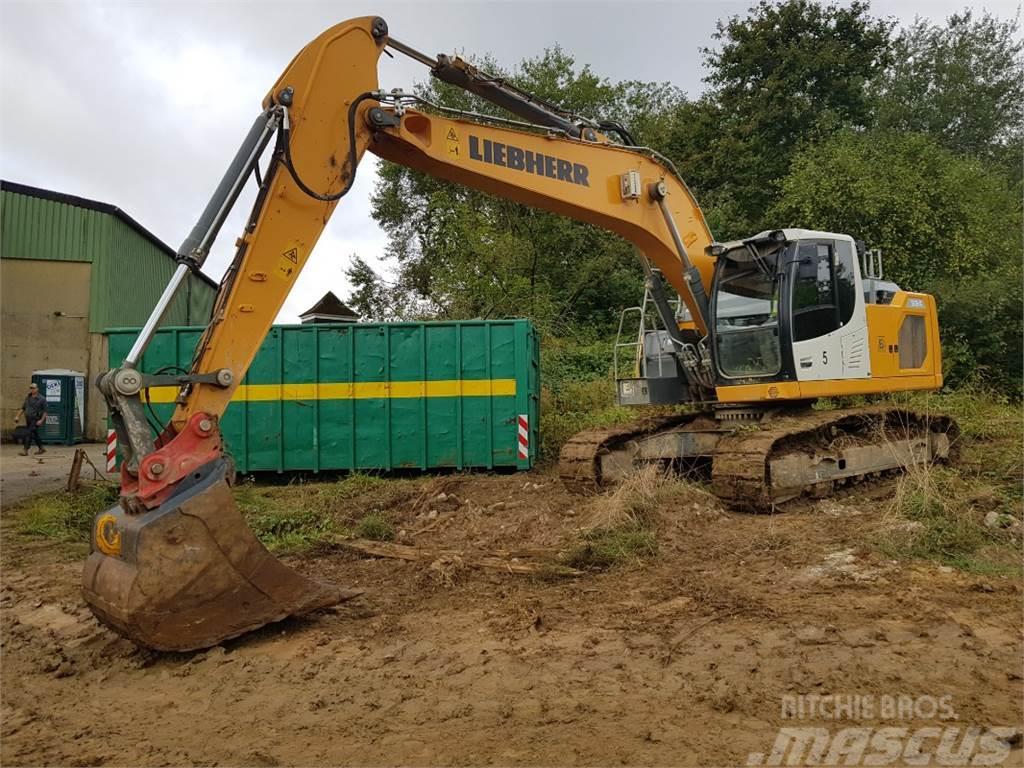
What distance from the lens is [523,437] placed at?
35.0 feet

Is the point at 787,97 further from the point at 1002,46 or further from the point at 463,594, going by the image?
the point at 463,594

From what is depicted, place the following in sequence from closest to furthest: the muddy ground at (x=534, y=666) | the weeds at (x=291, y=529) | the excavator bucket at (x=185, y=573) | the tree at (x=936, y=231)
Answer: the muddy ground at (x=534, y=666) → the excavator bucket at (x=185, y=573) → the weeds at (x=291, y=529) → the tree at (x=936, y=231)

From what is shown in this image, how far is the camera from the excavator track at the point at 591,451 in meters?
7.86

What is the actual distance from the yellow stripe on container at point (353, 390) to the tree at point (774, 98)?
16.3 m

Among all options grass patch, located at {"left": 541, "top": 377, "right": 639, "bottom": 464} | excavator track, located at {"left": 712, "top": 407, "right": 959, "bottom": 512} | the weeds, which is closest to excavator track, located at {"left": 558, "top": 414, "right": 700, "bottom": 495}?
excavator track, located at {"left": 712, "top": 407, "right": 959, "bottom": 512}

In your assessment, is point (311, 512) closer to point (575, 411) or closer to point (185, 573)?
point (185, 573)

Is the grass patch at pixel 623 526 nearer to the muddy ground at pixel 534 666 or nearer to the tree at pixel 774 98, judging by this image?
the muddy ground at pixel 534 666

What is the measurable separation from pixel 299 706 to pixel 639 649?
1688mm

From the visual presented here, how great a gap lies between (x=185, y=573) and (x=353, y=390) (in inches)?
281

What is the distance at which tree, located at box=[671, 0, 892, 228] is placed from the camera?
24.5 metres

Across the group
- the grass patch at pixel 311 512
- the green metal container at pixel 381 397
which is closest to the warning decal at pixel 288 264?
the grass patch at pixel 311 512

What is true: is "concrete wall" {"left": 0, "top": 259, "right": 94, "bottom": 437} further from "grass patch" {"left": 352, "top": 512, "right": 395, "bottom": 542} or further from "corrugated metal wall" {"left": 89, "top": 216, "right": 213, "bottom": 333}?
"grass patch" {"left": 352, "top": 512, "right": 395, "bottom": 542}

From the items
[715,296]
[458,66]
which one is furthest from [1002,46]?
[458,66]

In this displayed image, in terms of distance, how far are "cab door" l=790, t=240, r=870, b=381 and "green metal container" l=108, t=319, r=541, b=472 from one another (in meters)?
4.27
